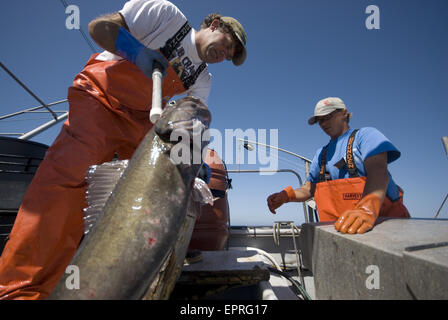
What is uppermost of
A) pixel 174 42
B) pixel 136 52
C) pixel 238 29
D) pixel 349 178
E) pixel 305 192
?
pixel 238 29

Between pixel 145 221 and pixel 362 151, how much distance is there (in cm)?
298

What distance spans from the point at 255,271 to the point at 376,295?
1.05 m

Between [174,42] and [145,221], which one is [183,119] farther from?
[174,42]

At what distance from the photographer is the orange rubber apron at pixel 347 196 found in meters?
2.87

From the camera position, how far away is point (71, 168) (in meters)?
1.79

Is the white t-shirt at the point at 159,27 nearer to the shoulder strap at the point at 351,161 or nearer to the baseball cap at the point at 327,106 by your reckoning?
the baseball cap at the point at 327,106

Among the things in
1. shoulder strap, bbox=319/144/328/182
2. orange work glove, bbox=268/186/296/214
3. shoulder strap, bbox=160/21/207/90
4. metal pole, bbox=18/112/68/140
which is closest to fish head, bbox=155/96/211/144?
shoulder strap, bbox=160/21/207/90

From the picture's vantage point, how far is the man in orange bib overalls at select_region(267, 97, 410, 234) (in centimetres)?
212

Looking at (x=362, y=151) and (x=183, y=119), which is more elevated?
(x=183, y=119)

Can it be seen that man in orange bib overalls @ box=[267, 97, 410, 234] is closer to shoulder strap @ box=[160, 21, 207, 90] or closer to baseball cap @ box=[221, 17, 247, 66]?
baseball cap @ box=[221, 17, 247, 66]

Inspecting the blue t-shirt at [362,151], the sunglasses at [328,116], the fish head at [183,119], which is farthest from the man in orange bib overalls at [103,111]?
the blue t-shirt at [362,151]

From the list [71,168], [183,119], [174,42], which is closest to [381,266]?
[183,119]

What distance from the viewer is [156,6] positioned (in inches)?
96.5

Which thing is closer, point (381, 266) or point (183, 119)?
point (381, 266)
